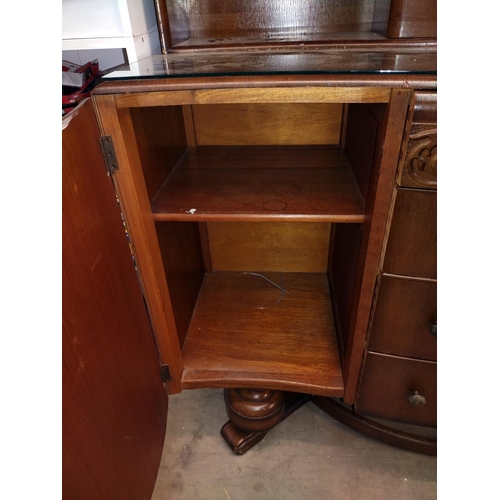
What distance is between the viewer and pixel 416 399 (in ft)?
2.63

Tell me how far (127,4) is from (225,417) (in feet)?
3.63

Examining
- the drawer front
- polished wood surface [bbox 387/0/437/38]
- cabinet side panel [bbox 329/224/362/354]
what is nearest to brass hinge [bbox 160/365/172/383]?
cabinet side panel [bbox 329/224/362/354]

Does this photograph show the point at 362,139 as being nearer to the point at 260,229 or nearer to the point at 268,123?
the point at 268,123

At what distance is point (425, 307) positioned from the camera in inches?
28.0

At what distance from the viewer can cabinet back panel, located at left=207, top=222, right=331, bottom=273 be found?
3.73 ft

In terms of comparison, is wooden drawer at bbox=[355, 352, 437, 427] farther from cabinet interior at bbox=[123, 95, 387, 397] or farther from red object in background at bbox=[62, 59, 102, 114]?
red object in background at bbox=[62, 59, 102, 114]

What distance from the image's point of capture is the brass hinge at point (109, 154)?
589mm

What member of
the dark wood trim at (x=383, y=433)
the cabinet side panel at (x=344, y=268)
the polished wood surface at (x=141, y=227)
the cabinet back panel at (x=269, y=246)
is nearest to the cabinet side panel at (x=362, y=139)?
the cabinet side panel at (x=344, y=268)

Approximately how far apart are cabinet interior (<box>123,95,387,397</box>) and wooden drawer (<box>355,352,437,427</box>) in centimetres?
8

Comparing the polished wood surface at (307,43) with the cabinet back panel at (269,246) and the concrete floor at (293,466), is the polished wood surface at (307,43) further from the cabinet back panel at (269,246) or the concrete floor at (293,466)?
the concrete floor at (293,466)

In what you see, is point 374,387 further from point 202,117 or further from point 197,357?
point 202,117

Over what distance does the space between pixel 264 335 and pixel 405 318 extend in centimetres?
39

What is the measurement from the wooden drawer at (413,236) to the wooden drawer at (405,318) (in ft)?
0.09
